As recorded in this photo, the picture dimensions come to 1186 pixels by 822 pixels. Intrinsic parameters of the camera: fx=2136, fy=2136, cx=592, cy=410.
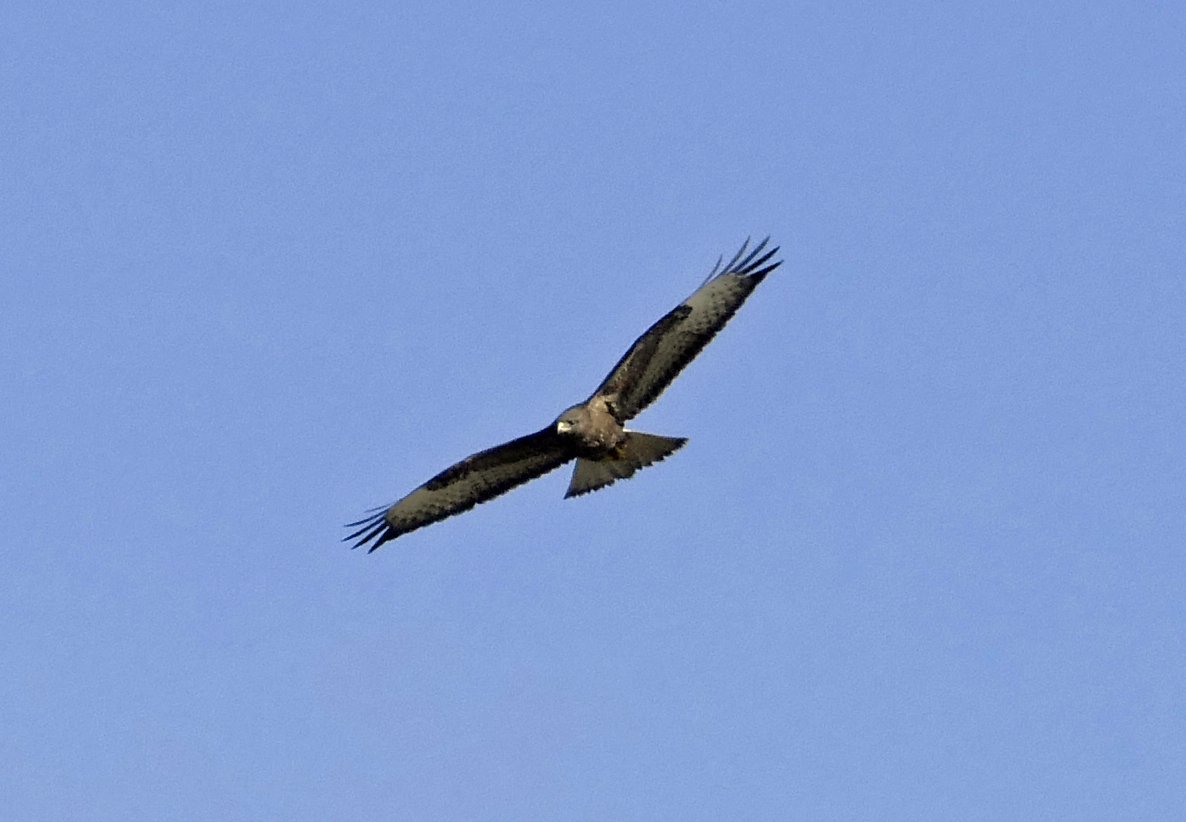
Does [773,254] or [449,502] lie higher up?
[773,254]

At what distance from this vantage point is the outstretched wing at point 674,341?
17.4m

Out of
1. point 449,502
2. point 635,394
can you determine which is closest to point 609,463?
point 635,394

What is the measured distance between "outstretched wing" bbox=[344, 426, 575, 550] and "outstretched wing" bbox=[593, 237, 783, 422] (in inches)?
Answer: 27.4

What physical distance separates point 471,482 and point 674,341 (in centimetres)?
248

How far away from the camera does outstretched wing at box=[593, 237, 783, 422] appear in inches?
683

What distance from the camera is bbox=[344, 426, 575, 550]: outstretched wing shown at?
717 inches

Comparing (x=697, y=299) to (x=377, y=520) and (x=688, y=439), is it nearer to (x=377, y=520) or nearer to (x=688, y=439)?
(x=688, y=439)

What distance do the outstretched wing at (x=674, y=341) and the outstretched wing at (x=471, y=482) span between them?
697 mm

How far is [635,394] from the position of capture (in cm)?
1750

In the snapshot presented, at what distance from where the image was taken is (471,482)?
18.8 m

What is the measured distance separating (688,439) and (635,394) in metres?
0.60

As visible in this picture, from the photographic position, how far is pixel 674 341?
1747cm

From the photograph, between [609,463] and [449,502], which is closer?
[609,463]

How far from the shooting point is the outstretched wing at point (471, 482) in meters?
18.2
